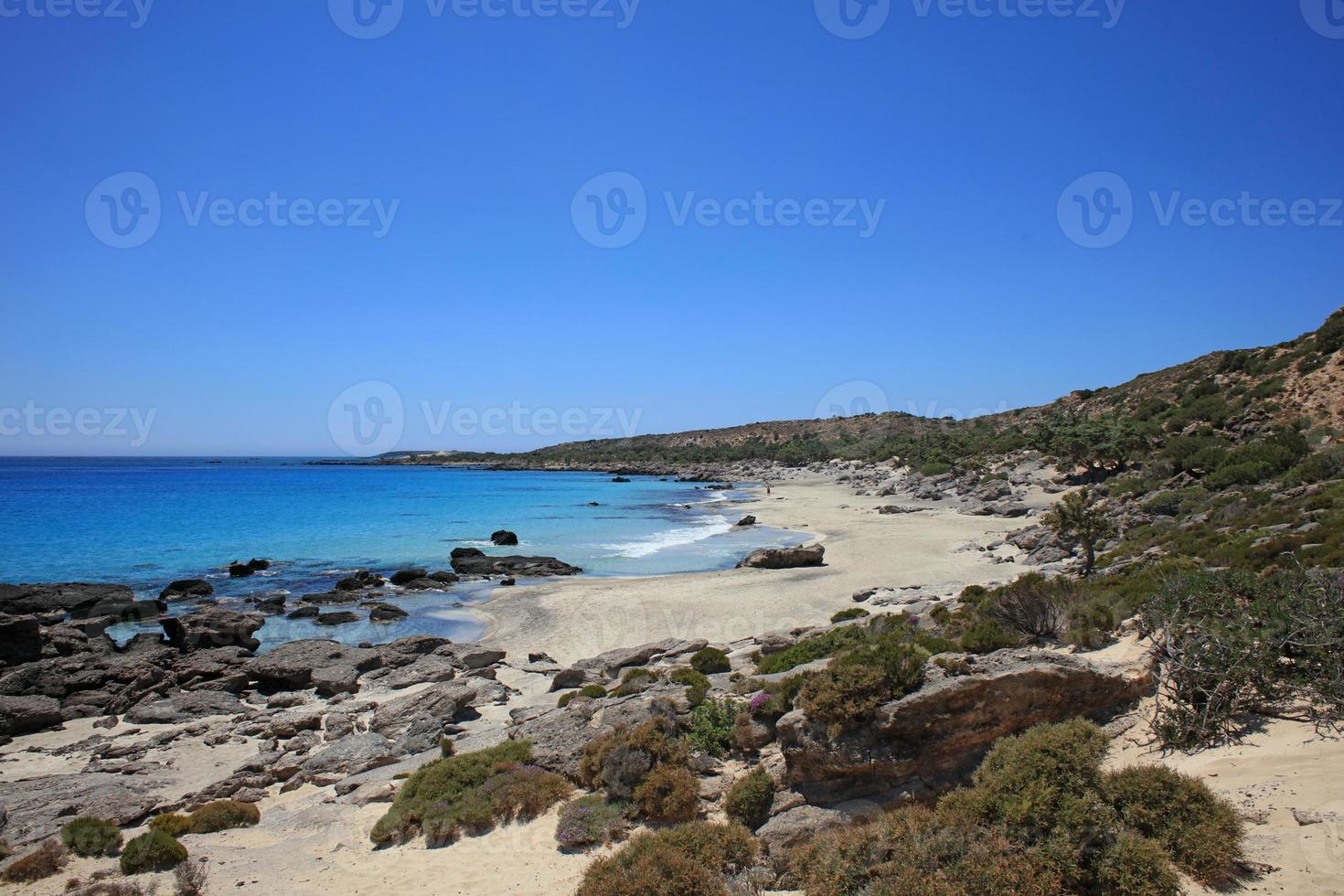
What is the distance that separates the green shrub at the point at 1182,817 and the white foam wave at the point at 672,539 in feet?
114

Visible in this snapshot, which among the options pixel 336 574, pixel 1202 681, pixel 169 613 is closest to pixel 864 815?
pixel 1202 681

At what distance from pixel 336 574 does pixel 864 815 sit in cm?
3722

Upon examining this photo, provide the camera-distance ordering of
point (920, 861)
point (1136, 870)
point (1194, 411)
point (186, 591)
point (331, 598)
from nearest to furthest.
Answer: point (1136, 870) < point (920, 861) < point (331, 598) < point (186, 591) < point (1194, 411)

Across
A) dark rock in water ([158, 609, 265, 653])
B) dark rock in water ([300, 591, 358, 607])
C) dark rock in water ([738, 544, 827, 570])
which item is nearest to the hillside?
dark rock in water ([738, 544, 827, 570])

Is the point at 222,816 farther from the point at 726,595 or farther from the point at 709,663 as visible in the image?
the point at 726,595

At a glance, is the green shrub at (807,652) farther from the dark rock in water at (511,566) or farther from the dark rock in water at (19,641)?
the dark rock in water at (19,641)

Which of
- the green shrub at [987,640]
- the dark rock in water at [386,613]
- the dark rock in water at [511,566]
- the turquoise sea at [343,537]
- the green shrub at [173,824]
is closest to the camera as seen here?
the green shrub at [173,824]

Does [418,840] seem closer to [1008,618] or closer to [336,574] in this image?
[1008,618]

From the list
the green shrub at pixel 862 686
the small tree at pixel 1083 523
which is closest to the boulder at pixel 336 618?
the green shrub at pixel 862 686

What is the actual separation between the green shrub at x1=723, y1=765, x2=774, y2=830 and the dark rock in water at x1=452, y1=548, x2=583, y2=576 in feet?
92.3

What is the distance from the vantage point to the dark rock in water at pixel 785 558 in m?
34.1

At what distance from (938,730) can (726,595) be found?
64.2ft

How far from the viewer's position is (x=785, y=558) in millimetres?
34125

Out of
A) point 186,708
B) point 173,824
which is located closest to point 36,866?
point 173,824
